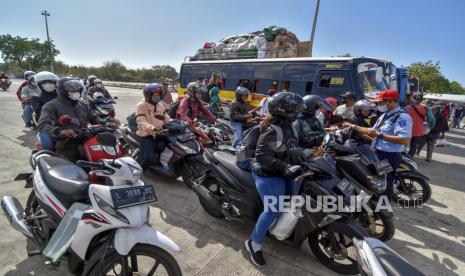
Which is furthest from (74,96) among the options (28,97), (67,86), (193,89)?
(28,97)

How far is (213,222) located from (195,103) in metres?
2.84

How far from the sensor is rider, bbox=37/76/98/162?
2.93 metres

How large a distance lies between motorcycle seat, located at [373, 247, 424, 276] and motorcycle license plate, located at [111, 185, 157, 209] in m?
1.51

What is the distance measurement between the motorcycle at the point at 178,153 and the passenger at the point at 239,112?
1.65 metres

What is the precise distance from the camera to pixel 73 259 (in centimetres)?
186

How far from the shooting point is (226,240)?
2961 mm

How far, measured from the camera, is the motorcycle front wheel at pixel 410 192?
427 cm

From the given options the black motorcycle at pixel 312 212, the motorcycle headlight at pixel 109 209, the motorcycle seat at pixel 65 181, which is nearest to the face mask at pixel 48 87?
the motorcycle seat at pixel 65 181

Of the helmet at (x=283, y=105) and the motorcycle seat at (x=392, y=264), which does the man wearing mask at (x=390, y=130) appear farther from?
the motorcycle seat at (x=392, y=264)

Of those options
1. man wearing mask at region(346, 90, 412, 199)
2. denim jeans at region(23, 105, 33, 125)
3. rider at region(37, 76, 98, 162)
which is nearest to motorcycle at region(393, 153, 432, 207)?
man wearing mask at region(346, 90, 412, 199)

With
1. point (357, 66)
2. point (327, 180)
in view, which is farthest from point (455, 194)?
point (327, 180)

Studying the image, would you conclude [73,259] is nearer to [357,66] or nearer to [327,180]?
[327,180]

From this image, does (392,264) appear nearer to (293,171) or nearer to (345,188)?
(293,171)

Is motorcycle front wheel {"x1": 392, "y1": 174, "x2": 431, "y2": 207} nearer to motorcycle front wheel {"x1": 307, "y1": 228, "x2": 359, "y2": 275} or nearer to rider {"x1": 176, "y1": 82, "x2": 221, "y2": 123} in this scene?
motorcycle front wheel {"x1": 307, "y1": 228, "x2": 359, "y2": 275}
